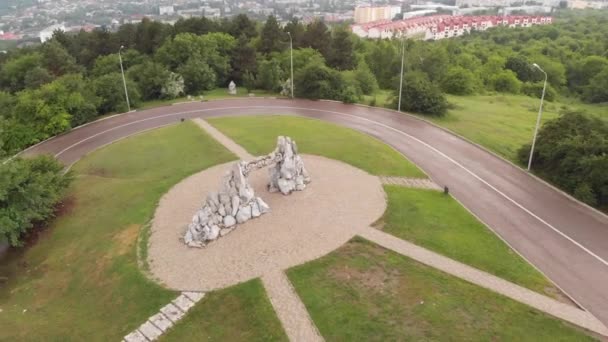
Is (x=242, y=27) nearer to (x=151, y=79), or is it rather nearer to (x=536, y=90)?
(x=151, y=79)

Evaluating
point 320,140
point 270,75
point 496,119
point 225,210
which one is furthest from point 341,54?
point 225,210

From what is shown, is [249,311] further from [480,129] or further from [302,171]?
[480,129]

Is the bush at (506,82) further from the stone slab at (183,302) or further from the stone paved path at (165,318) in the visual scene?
the stone slab at (183,302)

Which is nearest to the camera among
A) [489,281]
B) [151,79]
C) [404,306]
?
[404,306]

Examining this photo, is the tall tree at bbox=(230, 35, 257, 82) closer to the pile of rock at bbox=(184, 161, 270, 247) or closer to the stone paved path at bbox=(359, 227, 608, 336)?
the pile of rock at bbox=(184, 161, 270, 247)

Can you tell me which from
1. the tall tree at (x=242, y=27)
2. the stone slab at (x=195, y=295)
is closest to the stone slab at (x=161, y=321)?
the stone slab at (x=195, y=295)

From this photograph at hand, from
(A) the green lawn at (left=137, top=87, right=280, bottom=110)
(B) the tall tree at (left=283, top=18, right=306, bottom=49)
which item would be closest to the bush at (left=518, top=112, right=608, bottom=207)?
(A) the green lawn at (left=137, top=87, right=280, bottom=110)
